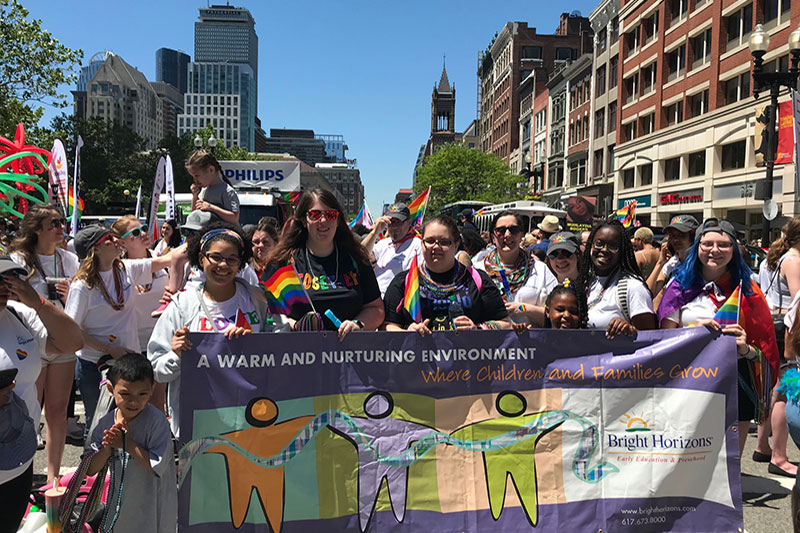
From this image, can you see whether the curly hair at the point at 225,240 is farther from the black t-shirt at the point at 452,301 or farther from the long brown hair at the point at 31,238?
the long brown hair at the point at 31,238

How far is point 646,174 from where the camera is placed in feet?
123

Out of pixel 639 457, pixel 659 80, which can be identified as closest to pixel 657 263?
pixel 639 457

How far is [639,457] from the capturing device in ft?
12.3

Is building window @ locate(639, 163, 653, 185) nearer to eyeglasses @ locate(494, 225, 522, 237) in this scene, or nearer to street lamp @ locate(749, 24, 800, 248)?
street lamp @ locate(749, 24, 800, 248)

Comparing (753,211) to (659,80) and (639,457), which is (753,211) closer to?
(659,80)

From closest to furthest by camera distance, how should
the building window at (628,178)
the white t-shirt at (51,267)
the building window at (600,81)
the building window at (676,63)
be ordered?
the white t-shirt at (51,267) → the building window at (676,63) → the building window at (628,178) → the building window at (600,81)

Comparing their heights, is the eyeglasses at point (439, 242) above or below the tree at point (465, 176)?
below

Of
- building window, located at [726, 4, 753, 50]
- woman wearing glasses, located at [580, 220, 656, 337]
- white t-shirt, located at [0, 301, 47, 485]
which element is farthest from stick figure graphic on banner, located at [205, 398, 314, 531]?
building window, located at [726, 4, 753, 50]

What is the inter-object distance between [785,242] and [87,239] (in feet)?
20.3

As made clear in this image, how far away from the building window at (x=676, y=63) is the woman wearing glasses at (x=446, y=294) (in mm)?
34163

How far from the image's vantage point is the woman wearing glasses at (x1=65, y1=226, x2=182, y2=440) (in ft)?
14.7

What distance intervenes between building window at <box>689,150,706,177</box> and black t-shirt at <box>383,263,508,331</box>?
31.4 meters

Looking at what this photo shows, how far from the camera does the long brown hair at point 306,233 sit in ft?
13.2

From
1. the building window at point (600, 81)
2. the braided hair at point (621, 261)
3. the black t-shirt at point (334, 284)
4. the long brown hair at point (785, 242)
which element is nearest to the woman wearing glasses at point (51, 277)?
the black t-shirt at point (334, 284)
